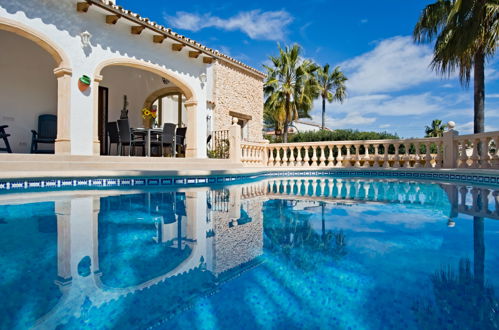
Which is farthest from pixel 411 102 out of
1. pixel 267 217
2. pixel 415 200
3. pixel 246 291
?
pixel 246 291

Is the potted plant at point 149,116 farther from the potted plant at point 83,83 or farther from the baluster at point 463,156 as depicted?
the baluster at point 463,156

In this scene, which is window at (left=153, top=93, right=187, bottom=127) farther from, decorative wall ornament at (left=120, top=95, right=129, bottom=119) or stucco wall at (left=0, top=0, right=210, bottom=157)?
stucco wall at (left=0, top=0, right=210, bottom=157)

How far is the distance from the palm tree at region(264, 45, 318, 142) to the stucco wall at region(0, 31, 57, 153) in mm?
15439

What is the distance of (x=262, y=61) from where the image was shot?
2319cm

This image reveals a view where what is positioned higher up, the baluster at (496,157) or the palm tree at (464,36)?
the palm tree at (464,36)

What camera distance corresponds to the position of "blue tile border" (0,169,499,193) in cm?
541

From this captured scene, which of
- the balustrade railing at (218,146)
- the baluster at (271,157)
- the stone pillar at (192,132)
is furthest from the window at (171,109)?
the baluster at (271,157)

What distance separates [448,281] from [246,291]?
1.09 m

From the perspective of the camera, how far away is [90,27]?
762cm

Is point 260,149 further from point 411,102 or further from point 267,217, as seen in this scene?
point 411,102

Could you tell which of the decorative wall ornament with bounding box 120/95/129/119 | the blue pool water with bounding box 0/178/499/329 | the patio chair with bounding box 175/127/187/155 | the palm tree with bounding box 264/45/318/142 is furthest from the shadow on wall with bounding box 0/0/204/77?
the palm tree with bounding box 264/45/318/142

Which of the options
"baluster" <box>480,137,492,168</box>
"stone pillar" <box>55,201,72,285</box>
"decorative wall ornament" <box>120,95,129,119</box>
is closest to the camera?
"stone pillar" <box>55,201,72,285</box>

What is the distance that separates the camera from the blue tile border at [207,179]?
541cm

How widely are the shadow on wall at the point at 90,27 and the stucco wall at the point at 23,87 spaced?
2475 mm
